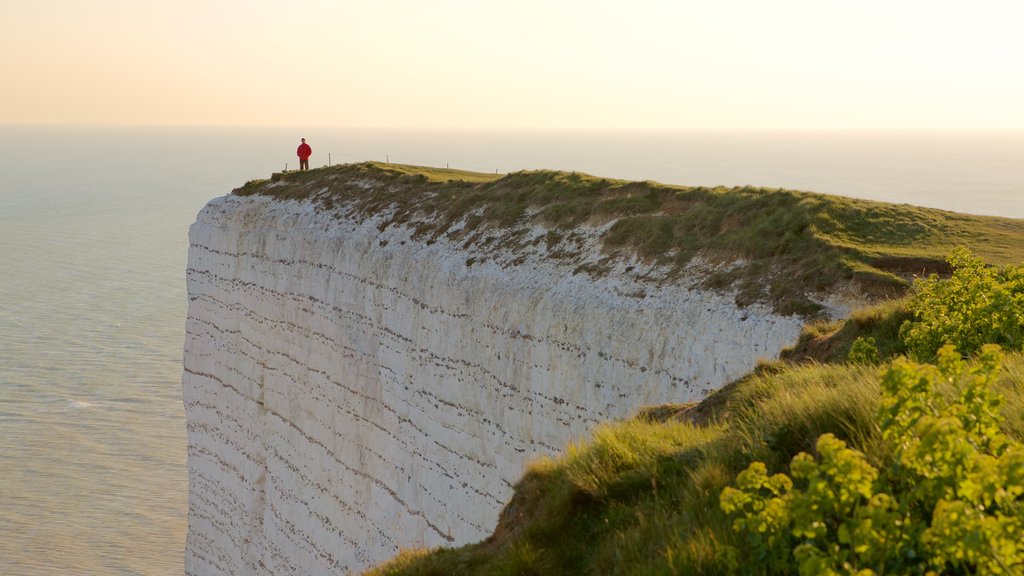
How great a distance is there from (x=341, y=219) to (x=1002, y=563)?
81.3 ft

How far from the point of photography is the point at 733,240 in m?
18.1

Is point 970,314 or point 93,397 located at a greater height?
point 970,314

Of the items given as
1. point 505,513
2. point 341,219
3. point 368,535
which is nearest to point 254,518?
point 368,535

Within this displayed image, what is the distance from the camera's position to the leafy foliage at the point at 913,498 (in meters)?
4.04

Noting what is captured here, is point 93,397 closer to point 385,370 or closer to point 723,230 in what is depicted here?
point 385,370

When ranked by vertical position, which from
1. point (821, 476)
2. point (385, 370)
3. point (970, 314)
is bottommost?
point (385, 370)

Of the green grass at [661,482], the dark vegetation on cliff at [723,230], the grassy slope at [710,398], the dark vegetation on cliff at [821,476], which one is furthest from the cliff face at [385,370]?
the green grass at [661,482]

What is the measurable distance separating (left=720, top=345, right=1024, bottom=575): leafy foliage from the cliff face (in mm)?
9844

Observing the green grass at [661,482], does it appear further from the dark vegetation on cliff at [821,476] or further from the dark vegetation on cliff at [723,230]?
the dark vegetation on cliff at [723,230]

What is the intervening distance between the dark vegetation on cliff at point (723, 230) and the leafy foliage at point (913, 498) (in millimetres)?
10106

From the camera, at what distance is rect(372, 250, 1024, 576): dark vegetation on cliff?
4324 mm

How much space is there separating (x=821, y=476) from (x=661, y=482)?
1732 mm

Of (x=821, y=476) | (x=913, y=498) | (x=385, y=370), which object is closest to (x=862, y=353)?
(x=821, y=476)

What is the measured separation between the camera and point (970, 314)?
8.55 m
